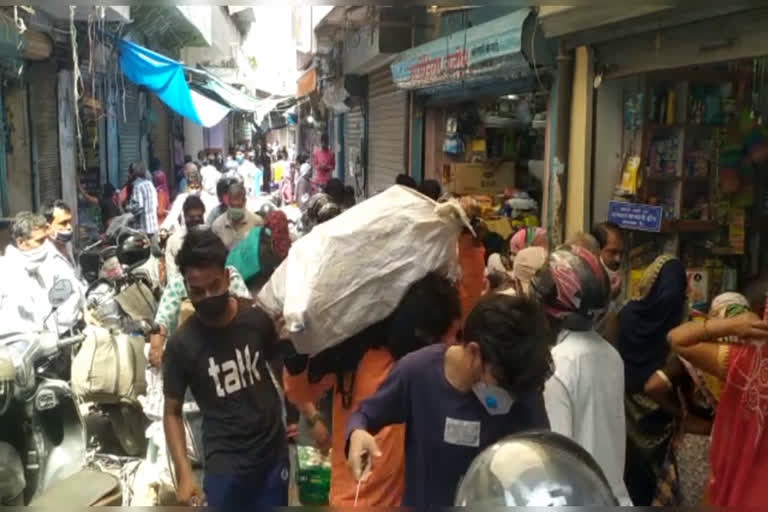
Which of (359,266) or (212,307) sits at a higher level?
(359,266)

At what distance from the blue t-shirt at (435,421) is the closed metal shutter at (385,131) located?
889 cm

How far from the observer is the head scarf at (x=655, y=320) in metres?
4.06

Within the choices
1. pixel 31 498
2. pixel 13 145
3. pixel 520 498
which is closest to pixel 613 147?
pixel 31 498

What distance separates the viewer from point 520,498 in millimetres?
1138

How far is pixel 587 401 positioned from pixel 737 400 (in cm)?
43

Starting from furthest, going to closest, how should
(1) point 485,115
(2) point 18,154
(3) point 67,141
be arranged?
(3) point 67,141
(2) point 18,154
(1) point 485,115

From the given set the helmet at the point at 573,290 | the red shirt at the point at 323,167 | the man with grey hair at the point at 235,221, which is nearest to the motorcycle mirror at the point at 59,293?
the man with grey hair at the point at 235,221

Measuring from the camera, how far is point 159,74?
11.7 m

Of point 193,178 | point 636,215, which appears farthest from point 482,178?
point 193,178

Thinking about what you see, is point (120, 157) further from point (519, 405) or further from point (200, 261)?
point (519, 405)

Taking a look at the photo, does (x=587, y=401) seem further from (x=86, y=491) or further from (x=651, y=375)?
(x=86, y=491)

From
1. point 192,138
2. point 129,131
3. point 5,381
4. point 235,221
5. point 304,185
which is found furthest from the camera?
point 192,138

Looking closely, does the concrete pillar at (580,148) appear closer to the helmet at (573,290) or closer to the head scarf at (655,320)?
the head scarf at (655,320)

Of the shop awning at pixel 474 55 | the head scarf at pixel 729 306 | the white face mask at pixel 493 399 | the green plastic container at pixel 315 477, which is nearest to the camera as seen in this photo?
the white face mask at pixel 493 399
